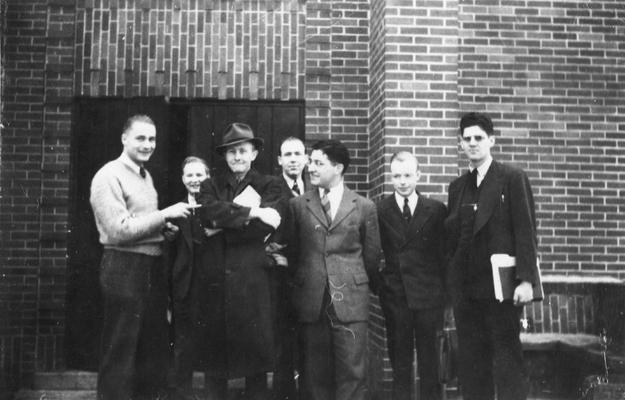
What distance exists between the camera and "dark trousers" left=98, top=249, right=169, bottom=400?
455 cm

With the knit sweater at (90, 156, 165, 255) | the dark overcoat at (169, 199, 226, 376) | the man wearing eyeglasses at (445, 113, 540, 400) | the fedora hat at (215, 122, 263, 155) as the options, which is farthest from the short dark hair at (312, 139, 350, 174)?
the knit sweater at (90, 156, 165, 255)

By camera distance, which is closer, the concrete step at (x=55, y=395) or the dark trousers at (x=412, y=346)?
the dark trousers at (x=412, y=346)

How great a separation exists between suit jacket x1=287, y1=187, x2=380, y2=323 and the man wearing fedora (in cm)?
27

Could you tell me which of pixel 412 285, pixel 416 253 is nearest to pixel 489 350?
pixel 412 285

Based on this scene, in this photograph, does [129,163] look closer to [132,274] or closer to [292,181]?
[132,274]

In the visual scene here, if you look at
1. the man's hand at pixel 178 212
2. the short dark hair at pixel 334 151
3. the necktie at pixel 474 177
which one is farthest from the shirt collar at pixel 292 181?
the necktie at pixel 474 177

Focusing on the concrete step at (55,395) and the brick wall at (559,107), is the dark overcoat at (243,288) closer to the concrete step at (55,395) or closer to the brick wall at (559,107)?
the concrete step at (55,395)

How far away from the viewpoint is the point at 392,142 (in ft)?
20.4

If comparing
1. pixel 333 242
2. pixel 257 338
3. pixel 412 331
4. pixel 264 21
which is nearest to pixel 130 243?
pixel 257 338

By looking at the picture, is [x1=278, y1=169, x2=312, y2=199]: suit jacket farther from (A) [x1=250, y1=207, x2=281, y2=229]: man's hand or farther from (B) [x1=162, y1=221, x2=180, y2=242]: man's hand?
(B) [x1=162, y1=221, x2=180, y2=242]: man's hand

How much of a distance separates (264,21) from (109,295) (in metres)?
3.72

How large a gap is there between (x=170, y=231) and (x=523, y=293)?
2497mm

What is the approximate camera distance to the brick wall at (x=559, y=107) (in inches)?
277

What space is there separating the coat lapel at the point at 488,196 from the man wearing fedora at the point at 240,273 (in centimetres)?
140
